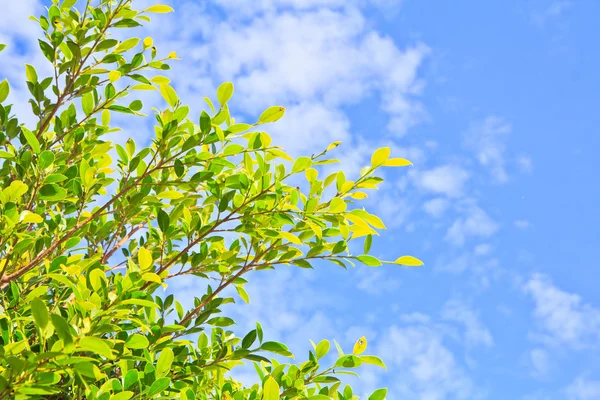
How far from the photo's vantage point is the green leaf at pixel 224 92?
302 cm

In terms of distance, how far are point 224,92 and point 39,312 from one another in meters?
1.58

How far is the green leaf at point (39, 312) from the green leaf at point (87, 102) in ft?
7.15

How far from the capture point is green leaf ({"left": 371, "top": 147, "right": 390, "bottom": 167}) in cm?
293

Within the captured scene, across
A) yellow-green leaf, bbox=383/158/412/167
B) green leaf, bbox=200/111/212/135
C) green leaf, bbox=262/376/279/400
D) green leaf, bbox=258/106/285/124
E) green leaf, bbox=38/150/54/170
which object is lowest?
green leaf, bbox=262/376/279/400

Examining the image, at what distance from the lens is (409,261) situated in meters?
3.14

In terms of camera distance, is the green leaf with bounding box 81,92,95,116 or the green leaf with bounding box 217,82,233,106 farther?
the green leaf with bounding box 81,92,95,116

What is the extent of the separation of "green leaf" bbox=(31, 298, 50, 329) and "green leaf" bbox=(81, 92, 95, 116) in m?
2.18

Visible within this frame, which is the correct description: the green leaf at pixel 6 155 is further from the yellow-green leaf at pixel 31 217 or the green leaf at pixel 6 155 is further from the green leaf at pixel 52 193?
the yellow-green leaf at pixel 31 217

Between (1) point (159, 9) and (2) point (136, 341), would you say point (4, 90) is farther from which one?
(2) point (136, 341)

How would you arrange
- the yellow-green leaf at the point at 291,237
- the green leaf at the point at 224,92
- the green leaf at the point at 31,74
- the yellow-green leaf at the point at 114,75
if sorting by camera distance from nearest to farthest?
the yellow-green leaf at the point at 291,237 → the green leaf at the point at 224,92 → the yellow-green leaf at the point at 114,75 → the green leaf at the point at 31,74

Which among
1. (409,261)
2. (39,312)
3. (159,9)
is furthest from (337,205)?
(159,9)

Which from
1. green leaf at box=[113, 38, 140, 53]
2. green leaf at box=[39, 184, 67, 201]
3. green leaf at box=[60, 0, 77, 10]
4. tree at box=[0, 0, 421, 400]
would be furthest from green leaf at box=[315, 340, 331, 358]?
green leaf at box=[60, 0, 77, 10]

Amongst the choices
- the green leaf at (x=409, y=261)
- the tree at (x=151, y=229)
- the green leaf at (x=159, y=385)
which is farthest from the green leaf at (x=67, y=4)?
the green leaf at (x=409, y=261)

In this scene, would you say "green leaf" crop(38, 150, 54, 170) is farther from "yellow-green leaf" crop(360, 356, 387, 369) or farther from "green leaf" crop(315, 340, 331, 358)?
"yellow-green leaf" crop(360, 356, 387, 369)
